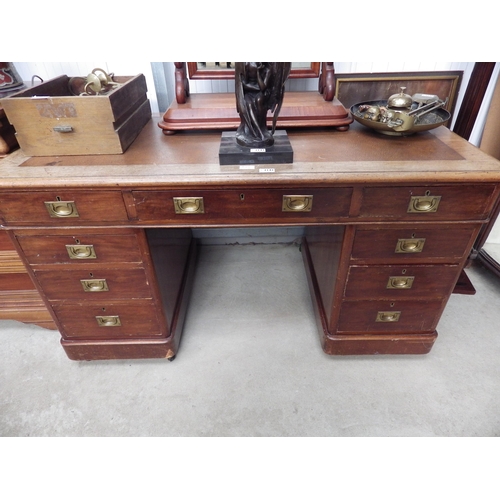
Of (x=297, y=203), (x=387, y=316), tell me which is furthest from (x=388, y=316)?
(x=297, y=203)

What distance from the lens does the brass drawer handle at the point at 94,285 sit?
4.22 feet

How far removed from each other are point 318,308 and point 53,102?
1282mm

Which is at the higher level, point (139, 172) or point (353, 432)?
point (139, 172)

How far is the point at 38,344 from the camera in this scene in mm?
1630

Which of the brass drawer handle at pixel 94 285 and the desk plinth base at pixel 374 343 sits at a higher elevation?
the brass drawer handle at pixel 94 285

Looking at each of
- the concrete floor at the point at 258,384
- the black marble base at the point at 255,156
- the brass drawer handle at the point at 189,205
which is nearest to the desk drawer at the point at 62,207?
the brass drawer handle at the point at 189,205

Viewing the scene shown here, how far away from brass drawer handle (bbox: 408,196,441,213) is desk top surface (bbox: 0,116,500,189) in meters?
0.07

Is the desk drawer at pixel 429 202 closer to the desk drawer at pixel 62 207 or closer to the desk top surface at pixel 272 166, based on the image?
the desk top surface at pixel 272 166

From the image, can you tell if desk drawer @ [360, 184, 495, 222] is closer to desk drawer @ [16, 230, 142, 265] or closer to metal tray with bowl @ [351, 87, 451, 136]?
metal tray with bowl @ [351, 87, 451, 136]

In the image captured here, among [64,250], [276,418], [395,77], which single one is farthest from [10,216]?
[395,77]

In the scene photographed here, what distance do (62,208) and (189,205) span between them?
40cm

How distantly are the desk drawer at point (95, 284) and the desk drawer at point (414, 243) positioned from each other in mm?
789

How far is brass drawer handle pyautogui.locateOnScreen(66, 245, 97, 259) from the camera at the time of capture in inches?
47.1

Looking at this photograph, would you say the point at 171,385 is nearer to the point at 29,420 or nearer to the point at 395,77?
the point at 29,420
